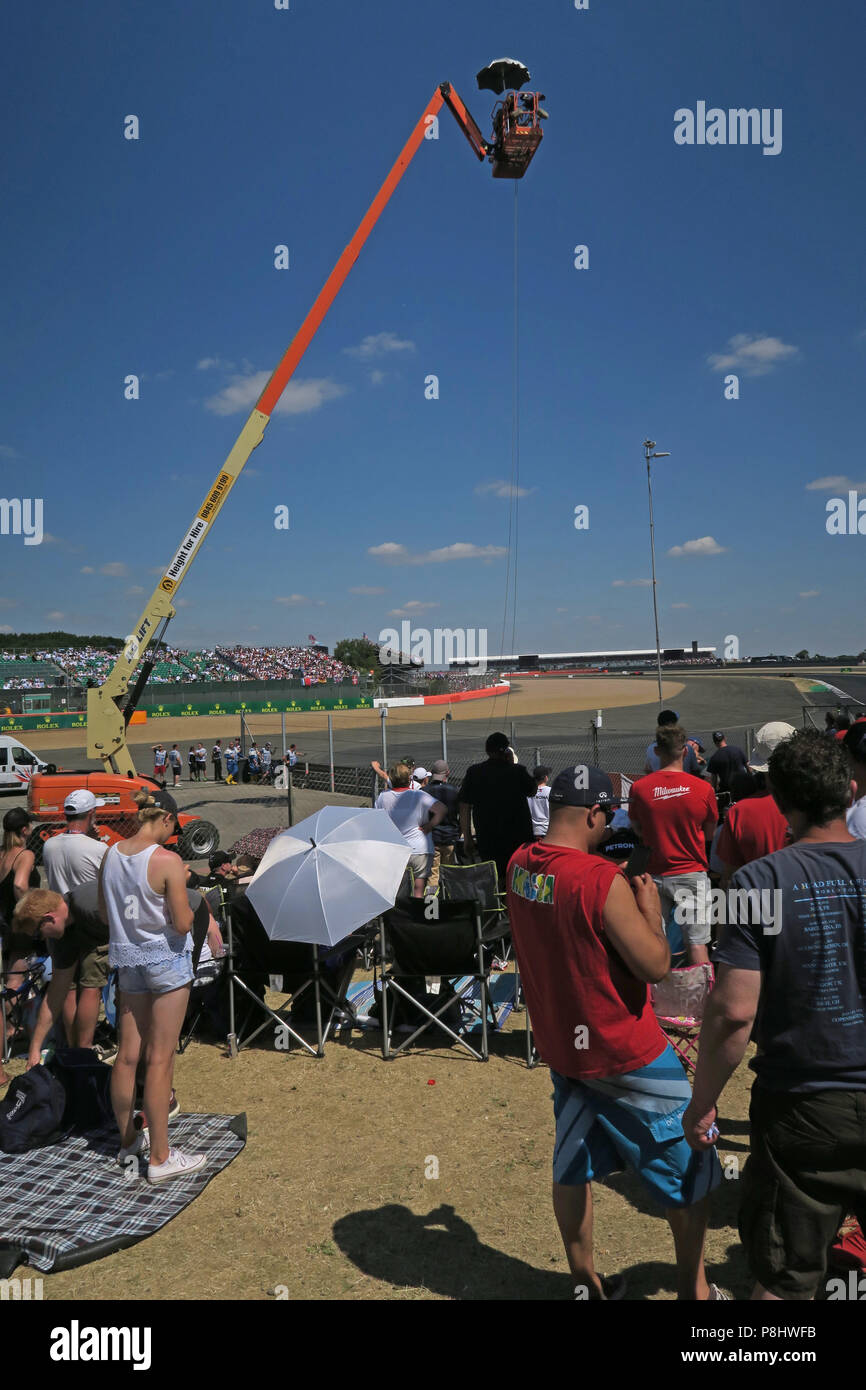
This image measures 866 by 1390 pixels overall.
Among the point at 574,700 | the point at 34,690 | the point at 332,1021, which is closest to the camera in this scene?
the point at 332,1021

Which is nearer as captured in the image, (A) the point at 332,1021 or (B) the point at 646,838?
(B) the point at 646,838

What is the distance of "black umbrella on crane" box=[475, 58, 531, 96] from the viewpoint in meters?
13.3

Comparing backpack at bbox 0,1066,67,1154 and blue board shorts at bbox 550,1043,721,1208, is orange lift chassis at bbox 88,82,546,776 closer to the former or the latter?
backpack at bbox 0,1066,67,1154

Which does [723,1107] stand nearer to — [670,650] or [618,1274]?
[618,1274]

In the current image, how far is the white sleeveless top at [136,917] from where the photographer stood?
12.8 ft

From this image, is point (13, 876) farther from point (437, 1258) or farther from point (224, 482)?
point (224, 482)

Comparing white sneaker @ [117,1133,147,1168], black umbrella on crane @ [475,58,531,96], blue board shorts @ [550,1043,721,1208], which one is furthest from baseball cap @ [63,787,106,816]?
black umbrella on crane @ [475,58,531,96]

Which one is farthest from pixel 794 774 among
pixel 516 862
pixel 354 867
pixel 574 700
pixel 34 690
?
pixel 574 700

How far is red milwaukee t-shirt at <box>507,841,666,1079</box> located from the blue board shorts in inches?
2.5

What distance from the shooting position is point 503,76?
13.4 meters

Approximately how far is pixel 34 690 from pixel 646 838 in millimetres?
51681

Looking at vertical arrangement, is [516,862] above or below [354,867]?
above

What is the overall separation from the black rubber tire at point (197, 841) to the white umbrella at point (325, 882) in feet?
29.5

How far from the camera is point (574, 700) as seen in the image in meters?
61.6
